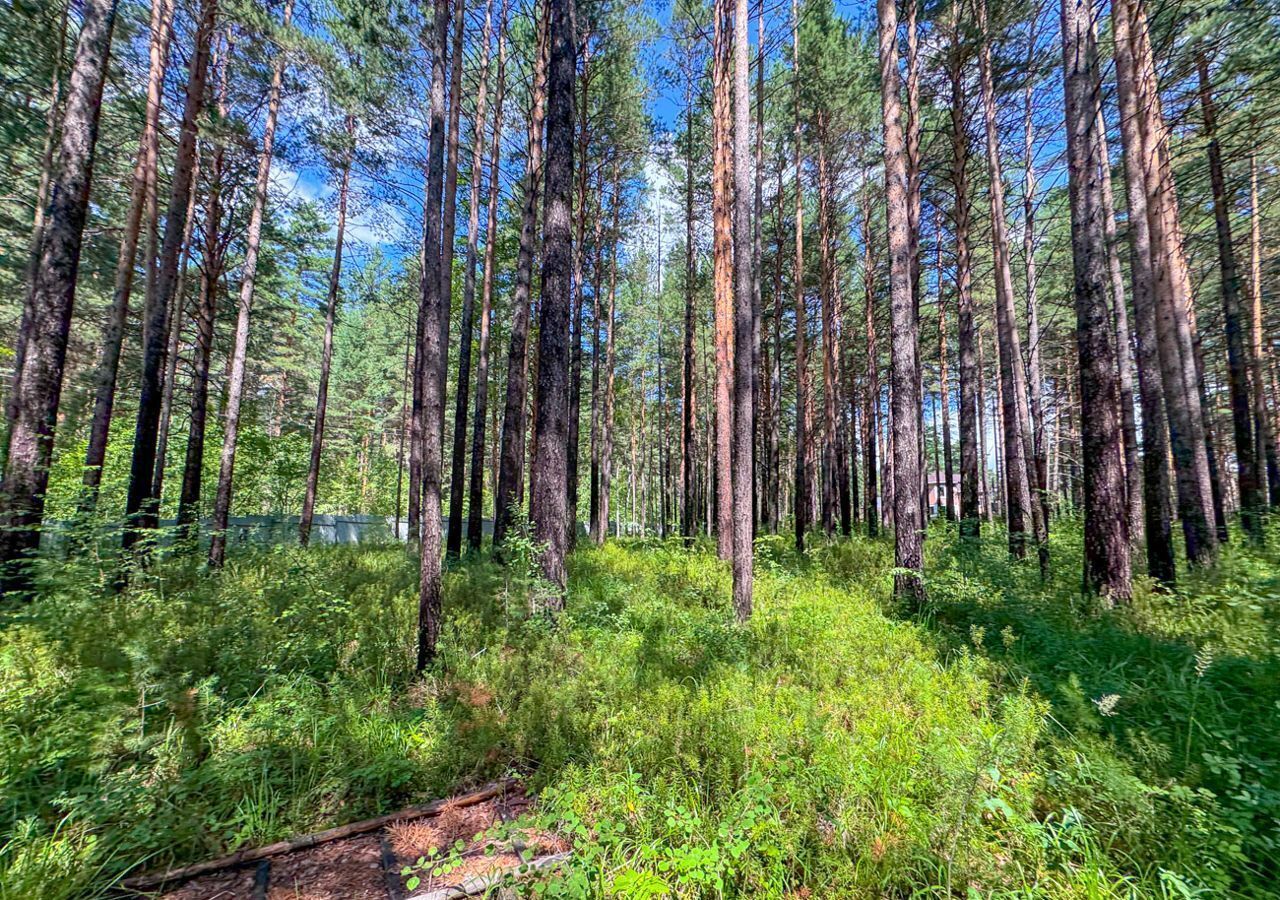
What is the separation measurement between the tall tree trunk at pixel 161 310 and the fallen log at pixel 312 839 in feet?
22.8

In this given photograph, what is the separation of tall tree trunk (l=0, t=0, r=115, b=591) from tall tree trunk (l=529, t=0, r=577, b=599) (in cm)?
590

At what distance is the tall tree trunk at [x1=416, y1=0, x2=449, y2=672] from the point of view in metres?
4.99

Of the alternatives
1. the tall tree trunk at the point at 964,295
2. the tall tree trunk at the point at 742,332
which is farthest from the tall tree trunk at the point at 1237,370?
the tall tree trunk at the point at 742,332

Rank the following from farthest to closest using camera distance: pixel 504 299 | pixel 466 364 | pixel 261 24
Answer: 1. pixel 504 299
2. pixel 466 364
3. pixel 261 24

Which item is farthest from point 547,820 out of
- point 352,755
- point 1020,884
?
point 1020,884

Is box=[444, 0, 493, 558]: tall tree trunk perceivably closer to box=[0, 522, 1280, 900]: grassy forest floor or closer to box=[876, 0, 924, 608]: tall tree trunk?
box=[0, 522, 1280, 900]: grassy forest floor

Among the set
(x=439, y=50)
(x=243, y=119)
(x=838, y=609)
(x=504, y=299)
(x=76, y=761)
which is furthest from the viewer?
(x=504, y=299)

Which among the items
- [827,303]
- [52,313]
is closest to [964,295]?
[827,303]

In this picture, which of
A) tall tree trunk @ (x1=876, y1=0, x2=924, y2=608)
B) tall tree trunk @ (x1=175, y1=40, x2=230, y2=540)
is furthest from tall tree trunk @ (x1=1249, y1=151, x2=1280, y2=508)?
tall tree trunk @ (x1=175, y1=40, x2=230, y2=540)

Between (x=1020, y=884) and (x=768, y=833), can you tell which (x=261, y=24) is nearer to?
(x=768, y=833)

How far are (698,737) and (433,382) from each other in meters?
4.35

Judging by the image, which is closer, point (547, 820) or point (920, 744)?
point (547, 820)

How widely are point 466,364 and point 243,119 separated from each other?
6.86 meters

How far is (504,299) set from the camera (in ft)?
69.9
